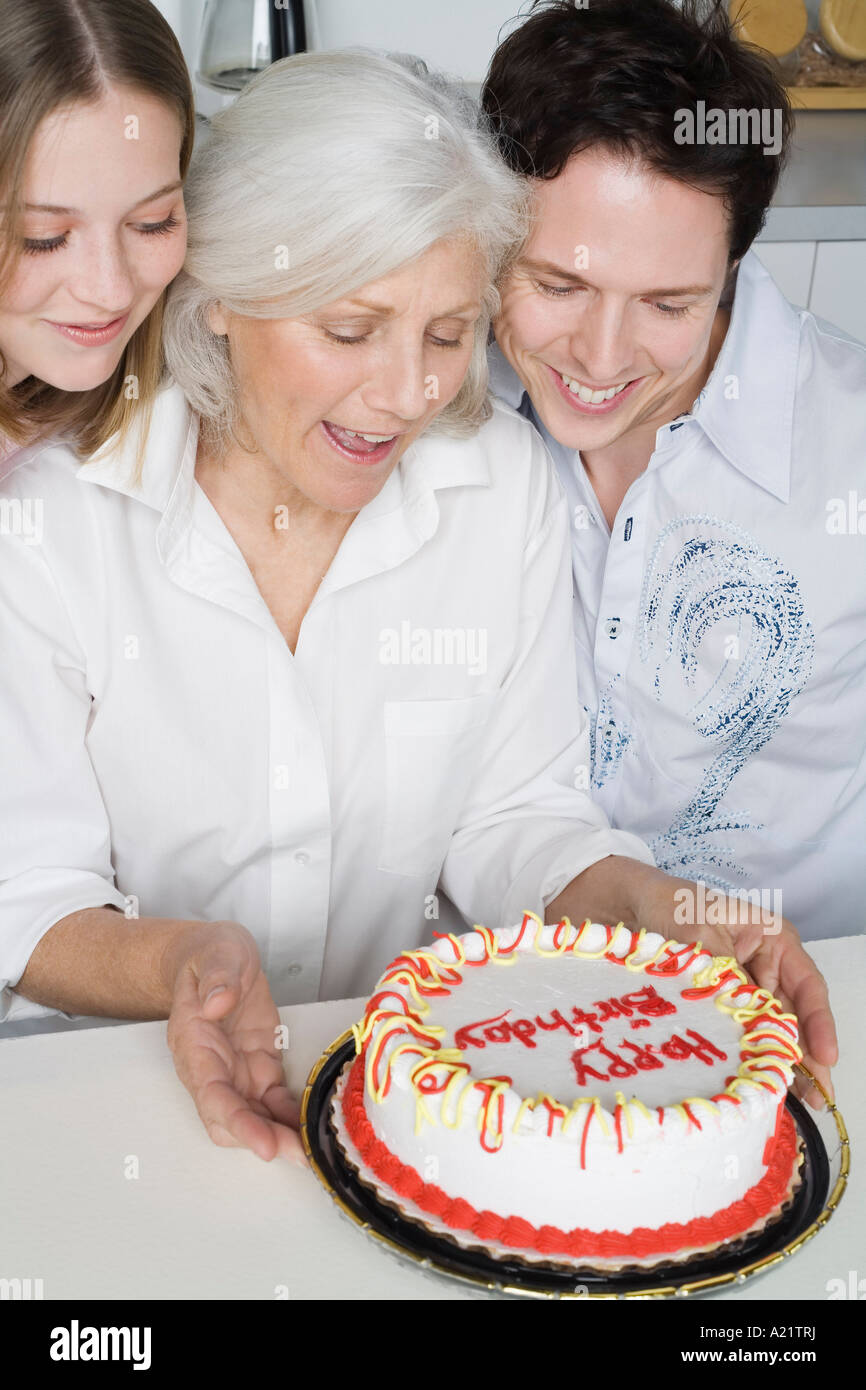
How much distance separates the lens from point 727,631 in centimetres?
169

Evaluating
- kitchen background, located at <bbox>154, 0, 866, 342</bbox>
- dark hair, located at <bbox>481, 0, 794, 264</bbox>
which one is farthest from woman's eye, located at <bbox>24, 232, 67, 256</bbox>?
kitchen background, located at <bbox>154, 0, 866, 342</bbox>

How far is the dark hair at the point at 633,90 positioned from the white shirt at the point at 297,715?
13.1 inches

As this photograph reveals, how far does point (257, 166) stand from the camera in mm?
1333

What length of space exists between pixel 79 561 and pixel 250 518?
20cm

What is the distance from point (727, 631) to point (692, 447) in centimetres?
22

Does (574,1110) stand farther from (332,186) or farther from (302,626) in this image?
(332,186)

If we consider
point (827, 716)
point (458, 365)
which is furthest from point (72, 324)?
point (827, 716)

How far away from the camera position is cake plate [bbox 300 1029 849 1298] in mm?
900

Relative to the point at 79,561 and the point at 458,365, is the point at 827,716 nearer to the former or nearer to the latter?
the point at 458,365

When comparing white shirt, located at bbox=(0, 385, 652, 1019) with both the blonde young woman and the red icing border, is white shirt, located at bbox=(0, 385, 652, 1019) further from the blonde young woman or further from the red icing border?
the red icing border

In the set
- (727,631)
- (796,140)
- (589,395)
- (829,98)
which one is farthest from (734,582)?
(829,98)
